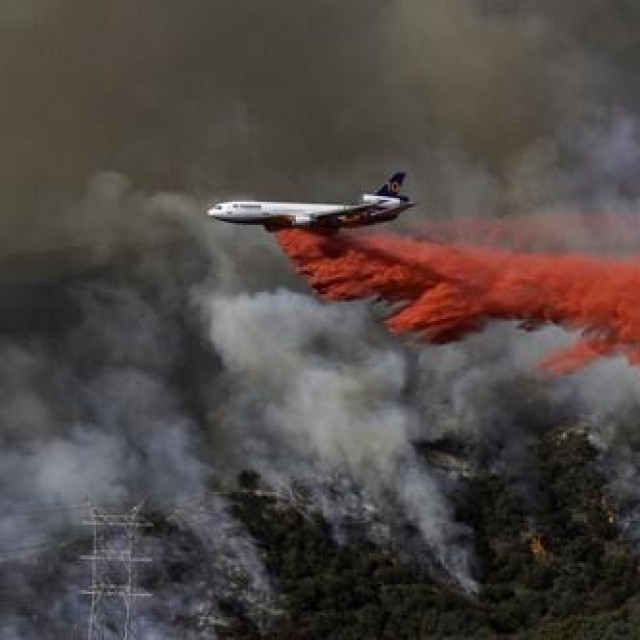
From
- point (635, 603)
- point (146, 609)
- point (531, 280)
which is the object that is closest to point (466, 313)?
point (531, 280)

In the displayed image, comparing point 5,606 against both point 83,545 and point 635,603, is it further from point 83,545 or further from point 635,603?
point 635,603

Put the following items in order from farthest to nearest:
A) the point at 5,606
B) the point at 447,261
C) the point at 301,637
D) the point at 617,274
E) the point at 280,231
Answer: the point at 301,637 → the point at 5,606 → the point at 280,231 → the point at 447,261 → the point at 617,274

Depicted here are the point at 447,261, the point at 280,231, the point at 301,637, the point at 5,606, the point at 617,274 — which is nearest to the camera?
the point at 617,274

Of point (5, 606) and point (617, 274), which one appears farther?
point (5, 606)

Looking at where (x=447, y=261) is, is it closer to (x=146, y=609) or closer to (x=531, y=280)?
(x=531, y=280)

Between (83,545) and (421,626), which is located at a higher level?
(83,545)
